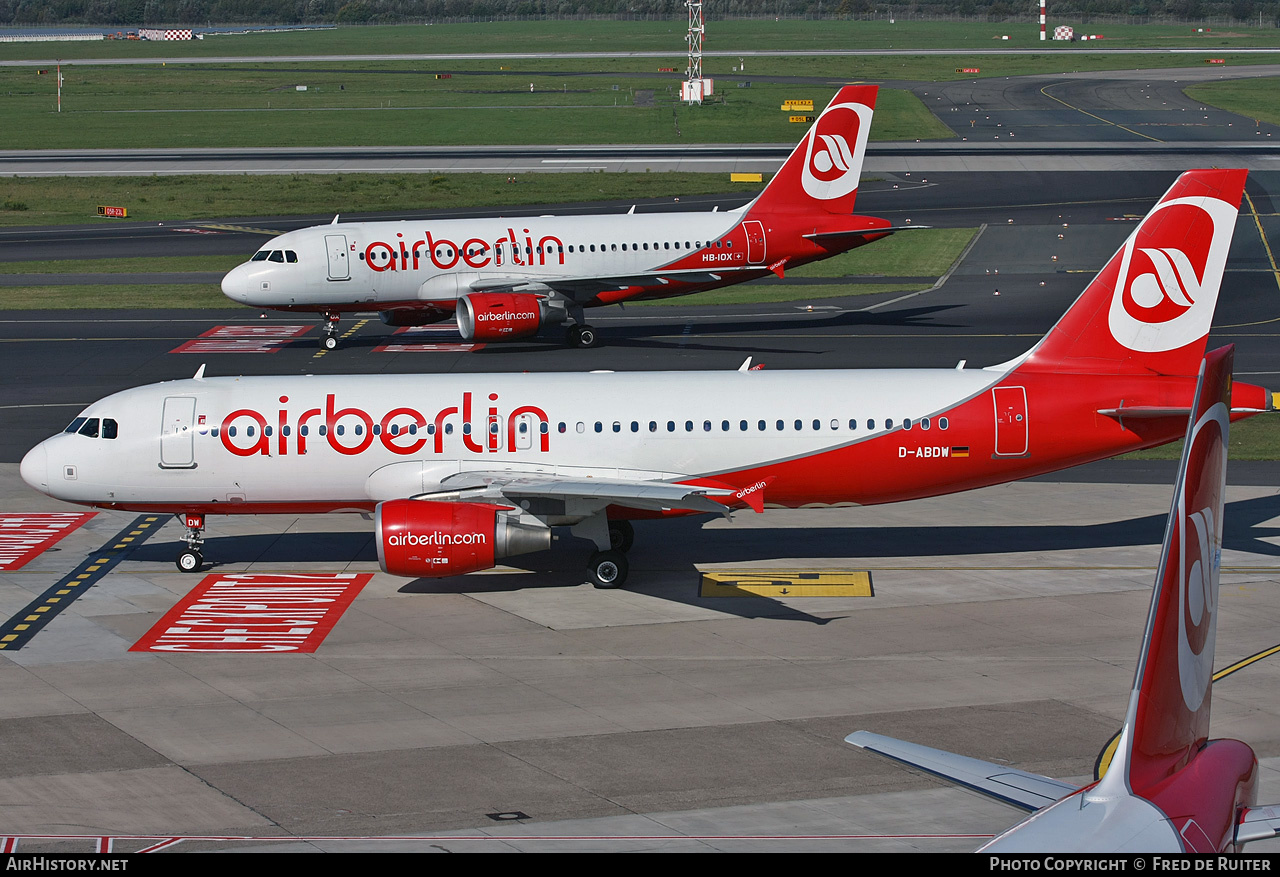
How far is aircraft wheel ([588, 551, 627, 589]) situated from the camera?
31.3 meters

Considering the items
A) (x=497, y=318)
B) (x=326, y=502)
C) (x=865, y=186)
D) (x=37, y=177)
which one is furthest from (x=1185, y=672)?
(x=37, y=177)

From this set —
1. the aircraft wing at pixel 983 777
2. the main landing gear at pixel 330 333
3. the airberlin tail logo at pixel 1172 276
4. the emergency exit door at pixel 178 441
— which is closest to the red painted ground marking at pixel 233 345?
the main landing gear at pixel 330 333

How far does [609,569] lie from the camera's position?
3133cm

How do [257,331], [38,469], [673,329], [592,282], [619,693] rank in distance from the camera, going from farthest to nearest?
[257,331] < [673,329] < [592,282] < [38,469] < [619,693]

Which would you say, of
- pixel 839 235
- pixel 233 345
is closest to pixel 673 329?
pixel 839 235

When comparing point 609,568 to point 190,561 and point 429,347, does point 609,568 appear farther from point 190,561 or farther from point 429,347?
point 429,347

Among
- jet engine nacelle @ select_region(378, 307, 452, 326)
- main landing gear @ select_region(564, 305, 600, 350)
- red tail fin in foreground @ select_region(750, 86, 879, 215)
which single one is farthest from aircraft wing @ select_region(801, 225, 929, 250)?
jet engine nacelle @ select_region(378, 307, 452, 326)

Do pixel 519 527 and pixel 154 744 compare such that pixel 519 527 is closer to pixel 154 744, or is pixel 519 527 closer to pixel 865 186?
pixel 154 744

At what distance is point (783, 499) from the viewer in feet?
105

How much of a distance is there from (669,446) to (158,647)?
11.7 metres

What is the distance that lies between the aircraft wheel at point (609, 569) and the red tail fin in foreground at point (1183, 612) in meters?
19.8

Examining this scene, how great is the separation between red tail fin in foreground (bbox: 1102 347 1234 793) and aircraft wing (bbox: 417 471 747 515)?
16.6 m

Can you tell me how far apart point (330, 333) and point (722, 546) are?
2835cm

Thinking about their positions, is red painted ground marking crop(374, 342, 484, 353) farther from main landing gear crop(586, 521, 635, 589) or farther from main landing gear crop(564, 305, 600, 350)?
main landing gear crop(586, 521, 635, 589)
